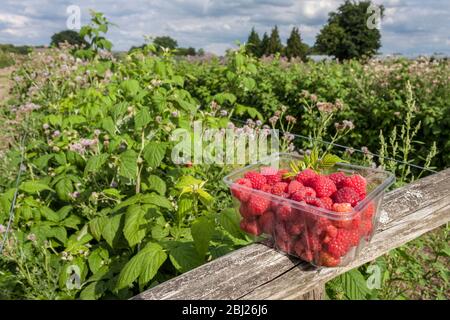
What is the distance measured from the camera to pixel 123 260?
2.13m

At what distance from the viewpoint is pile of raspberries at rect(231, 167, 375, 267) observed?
93cm

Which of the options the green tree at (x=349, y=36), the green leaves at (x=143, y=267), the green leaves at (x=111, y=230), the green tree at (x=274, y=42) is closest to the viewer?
the green leaves at (x=143, y=267)

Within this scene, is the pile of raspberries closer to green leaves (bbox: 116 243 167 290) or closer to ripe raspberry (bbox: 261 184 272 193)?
ripe raspberry (bbox: 261 184 272 193)

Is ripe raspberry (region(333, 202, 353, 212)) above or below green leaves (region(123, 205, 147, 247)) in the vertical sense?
above

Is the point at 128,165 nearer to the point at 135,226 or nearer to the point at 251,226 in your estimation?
the point at 135,226

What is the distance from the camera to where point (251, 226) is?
44.3 inches

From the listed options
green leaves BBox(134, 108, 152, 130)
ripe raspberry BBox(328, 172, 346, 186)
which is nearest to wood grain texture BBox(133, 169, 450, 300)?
ripe raspberry BBox(328, 172, 346, 186)

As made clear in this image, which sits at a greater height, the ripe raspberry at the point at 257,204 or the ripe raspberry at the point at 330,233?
the ripe raspberry at the point at 257,204

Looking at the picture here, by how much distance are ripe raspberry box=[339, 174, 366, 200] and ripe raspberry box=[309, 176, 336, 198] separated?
0.11 ft

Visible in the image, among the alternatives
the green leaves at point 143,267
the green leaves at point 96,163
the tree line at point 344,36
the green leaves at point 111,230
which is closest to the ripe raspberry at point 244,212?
the green leaves at point 143,267

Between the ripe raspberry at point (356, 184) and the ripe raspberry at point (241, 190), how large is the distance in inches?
10.1

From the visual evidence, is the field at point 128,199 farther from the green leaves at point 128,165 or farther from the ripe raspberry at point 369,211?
the ripe raspberry at point 369,211

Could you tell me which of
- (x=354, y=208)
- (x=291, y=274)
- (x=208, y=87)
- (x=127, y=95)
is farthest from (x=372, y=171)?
(x=208, y=87)

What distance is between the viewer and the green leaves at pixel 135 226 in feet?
5.31
